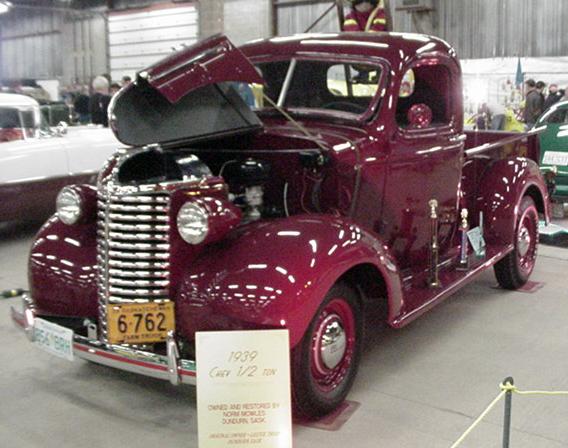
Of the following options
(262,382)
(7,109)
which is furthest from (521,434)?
(7,109)

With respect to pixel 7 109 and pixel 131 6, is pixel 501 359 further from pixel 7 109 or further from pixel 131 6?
pixel 131 6

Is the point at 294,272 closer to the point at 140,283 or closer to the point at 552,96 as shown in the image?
the point at 140,283

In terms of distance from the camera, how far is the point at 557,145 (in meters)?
9.15

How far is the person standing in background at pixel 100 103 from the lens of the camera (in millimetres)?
11492

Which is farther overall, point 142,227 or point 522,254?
point 522,254

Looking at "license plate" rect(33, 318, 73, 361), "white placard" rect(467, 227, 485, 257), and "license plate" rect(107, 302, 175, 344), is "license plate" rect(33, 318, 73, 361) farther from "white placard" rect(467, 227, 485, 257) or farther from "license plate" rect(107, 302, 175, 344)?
"white placard" rect(467, 227, 485, 257)

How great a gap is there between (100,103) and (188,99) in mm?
8075

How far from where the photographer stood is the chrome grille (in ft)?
11.2

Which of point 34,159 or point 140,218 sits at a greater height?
point 34,159

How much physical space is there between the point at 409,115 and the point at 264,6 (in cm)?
1400

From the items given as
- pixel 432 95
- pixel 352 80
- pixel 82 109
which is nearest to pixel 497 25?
pixel 82 109

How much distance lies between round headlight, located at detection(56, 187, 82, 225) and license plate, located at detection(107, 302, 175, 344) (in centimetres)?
77

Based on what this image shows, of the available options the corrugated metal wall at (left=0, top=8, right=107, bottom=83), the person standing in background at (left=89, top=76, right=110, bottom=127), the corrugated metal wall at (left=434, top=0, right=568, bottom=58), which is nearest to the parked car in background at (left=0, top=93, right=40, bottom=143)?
the person standing in background at (left=89, top=76, right=110, bottom=127)

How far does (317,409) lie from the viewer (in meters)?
3.54
